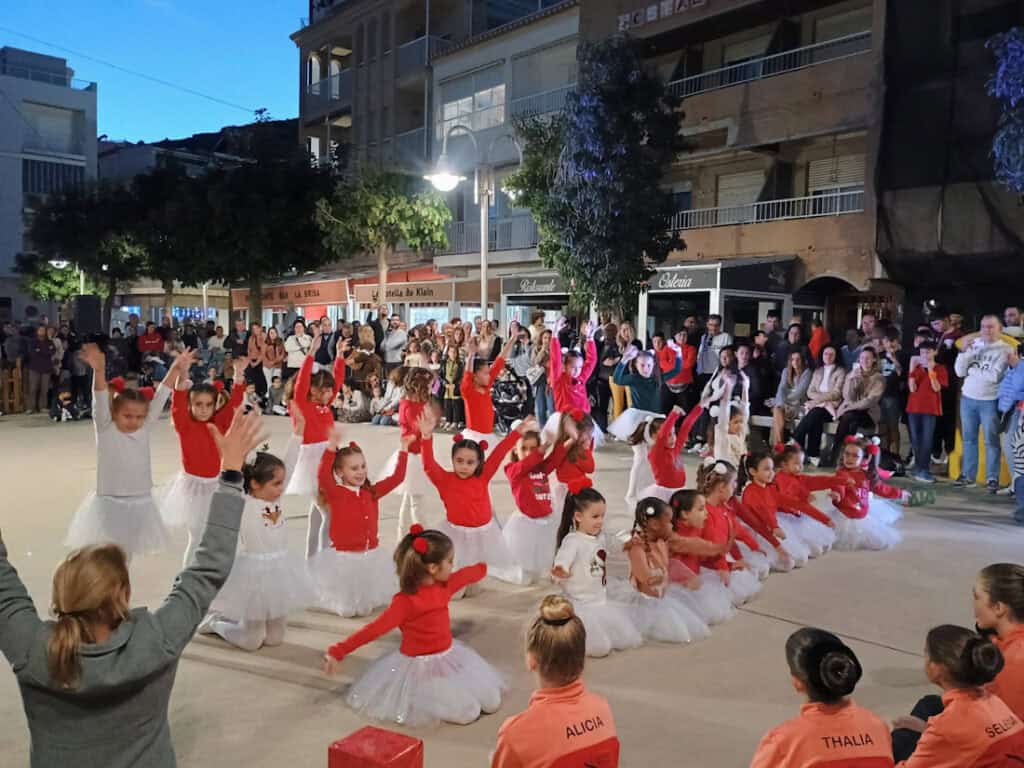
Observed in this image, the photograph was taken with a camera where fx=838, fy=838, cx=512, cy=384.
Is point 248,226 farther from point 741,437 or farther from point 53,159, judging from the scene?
point 53,159

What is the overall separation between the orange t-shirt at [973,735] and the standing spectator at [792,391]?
918 centimetres

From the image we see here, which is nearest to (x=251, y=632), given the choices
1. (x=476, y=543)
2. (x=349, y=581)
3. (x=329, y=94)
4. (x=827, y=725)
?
(x=349, y=581)

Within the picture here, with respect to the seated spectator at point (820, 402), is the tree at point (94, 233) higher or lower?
higher

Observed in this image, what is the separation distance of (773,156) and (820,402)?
33.1 ft

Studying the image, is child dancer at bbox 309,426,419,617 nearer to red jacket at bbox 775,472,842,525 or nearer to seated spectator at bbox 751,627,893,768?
seated spectator at bbox 751,627,893,768

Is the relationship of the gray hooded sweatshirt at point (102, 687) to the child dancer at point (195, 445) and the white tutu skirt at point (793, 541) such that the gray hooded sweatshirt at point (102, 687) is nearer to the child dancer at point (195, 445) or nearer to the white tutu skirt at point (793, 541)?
the child dancer at point (195, 445)

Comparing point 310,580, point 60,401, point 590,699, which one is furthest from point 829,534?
point 60,401

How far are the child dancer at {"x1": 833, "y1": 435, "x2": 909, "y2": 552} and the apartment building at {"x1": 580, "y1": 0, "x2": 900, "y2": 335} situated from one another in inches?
376

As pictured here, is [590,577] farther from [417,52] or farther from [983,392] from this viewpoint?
[417,52]

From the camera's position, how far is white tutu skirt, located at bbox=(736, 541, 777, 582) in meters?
6.42

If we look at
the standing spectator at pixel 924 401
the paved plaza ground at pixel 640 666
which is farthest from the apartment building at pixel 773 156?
the paved plaza ground at pixel 640 666

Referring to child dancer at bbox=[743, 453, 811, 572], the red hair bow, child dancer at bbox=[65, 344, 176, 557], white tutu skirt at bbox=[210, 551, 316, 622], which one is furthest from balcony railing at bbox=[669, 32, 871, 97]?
white tutu skirt at bbox=[210, 551, 316, 622]

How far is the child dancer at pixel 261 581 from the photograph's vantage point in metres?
4.80

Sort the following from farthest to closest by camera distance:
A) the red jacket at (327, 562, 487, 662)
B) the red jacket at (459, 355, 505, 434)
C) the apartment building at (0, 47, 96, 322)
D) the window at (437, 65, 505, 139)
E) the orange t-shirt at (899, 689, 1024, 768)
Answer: the apartment building at (0, 47, 96, 322) → the window at (437, 65, 505, 139) → the red jacket at (459, 355, 505, 434) → the red jacket at (327, 562, 487, 662) → the orange t-shirt at (899, 689, 1024, 768)
